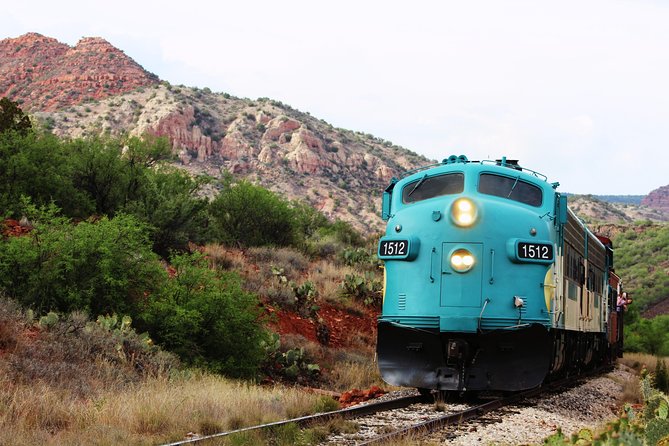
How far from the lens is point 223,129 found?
9338 cm

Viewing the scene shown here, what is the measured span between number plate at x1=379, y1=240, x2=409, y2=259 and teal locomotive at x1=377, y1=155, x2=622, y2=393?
0.02m

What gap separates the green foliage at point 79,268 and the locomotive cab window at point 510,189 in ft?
23.3

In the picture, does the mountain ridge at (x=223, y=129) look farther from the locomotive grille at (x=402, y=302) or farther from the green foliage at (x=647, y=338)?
the locomotive grille at (x=402, y=302)

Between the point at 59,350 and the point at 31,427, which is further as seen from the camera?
the point at 59,350

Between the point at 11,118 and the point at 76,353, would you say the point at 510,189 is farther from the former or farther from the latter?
the point at 11,118

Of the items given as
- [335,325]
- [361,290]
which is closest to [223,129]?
[361,290]

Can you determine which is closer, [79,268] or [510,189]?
[510,189]

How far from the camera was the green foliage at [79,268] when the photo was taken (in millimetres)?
14422

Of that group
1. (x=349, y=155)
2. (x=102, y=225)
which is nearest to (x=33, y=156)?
(x=102, y=225)

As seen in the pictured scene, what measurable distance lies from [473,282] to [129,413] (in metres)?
5.84

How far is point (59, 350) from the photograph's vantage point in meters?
12.0

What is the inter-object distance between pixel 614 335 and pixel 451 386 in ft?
60.3

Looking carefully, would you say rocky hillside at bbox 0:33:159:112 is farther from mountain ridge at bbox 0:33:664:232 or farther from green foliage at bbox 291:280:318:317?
green foliage at bbox 291:280:318:317

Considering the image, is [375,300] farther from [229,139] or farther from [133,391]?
[229,139]
